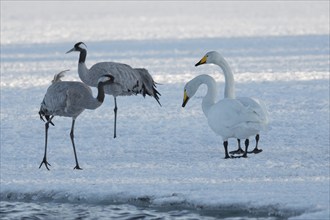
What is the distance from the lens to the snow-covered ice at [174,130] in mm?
7789

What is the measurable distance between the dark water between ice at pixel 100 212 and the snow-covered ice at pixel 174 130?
0.09 m

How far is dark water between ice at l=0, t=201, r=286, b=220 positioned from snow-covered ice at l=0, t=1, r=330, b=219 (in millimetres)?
91

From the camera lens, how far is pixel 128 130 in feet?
36.7

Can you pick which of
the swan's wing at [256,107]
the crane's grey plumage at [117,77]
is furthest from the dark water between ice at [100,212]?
the crane's grey plumage at [117,77]

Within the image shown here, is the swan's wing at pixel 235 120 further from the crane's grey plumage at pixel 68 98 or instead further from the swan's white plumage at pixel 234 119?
the crane's grey plumage at pixel 68 98

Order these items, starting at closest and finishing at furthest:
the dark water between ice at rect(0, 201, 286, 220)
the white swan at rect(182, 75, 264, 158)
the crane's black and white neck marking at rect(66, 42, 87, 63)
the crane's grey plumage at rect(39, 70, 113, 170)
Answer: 1. the dark water between ice at rect(0, 201, 286, 220)
2. the white swan at rect(182, 75, 264, 158)
3. the crane's grey plumage at rect(39, 70, 113, 170)
4. the crane's black and white neck marking at rect(66, 42, 87, 63)

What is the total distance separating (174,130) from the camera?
11.1 m

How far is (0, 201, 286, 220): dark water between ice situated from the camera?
7219mm

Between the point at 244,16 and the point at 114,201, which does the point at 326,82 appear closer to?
the point at 114,201

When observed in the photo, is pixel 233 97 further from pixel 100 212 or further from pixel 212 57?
pixel 100 212

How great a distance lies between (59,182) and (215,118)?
185 cm

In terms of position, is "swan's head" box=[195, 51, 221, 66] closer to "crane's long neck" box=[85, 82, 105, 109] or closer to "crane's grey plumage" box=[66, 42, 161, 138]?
"crane's long neck" box=[85, 82, 105, 109]

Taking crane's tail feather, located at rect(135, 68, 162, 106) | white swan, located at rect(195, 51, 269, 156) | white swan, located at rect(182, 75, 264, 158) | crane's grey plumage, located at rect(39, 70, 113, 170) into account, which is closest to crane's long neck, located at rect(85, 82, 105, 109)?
crane's grey plumage, located at rect(39, 70, 113, 170)

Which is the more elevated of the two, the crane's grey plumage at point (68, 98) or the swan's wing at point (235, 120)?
the crane's grey plumage at point (68, 98)
